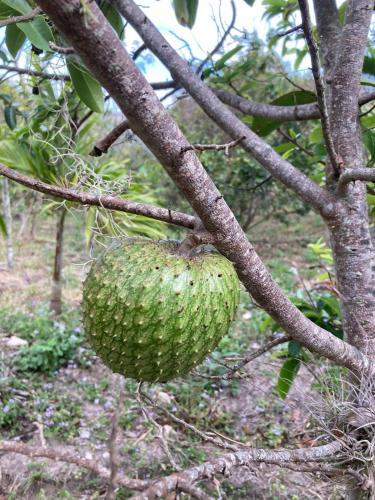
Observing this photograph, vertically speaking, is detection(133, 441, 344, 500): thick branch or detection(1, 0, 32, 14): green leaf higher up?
detection(1, 0, 32, 14): green leaf

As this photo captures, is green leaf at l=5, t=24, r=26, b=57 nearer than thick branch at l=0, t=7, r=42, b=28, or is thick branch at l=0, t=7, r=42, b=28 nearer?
thick branch at l=0, t=7, r=42, b=28

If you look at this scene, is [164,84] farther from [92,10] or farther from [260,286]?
[92,10]

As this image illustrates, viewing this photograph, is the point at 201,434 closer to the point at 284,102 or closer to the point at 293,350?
the point at 293,350

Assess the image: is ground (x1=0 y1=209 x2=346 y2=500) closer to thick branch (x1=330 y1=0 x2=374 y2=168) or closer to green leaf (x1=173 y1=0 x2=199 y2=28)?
thick branch (x1=330 y1=0 x2=374 y2=168)

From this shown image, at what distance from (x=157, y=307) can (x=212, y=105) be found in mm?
792

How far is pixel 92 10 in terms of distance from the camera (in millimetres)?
427

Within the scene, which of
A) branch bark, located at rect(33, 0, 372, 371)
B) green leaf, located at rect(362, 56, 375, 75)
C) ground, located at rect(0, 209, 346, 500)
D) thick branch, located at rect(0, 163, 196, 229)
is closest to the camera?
branch bark, located at rect(33, 0, 372, 371)

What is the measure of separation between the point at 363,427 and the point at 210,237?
690mm

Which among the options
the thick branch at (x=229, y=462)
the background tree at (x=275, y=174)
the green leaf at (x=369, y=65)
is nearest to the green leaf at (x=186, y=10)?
the background tree at (x=275, y=174)

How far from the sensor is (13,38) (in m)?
1.39

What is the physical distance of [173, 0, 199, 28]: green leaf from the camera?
1.78m

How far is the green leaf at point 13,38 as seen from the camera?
138 centimetres

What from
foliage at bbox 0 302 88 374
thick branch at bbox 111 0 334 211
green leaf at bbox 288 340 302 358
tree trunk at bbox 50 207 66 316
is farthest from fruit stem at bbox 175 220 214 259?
tree trunk at bbox 50 207 66 316

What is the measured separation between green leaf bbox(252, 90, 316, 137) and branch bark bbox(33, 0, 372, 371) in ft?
2.70
